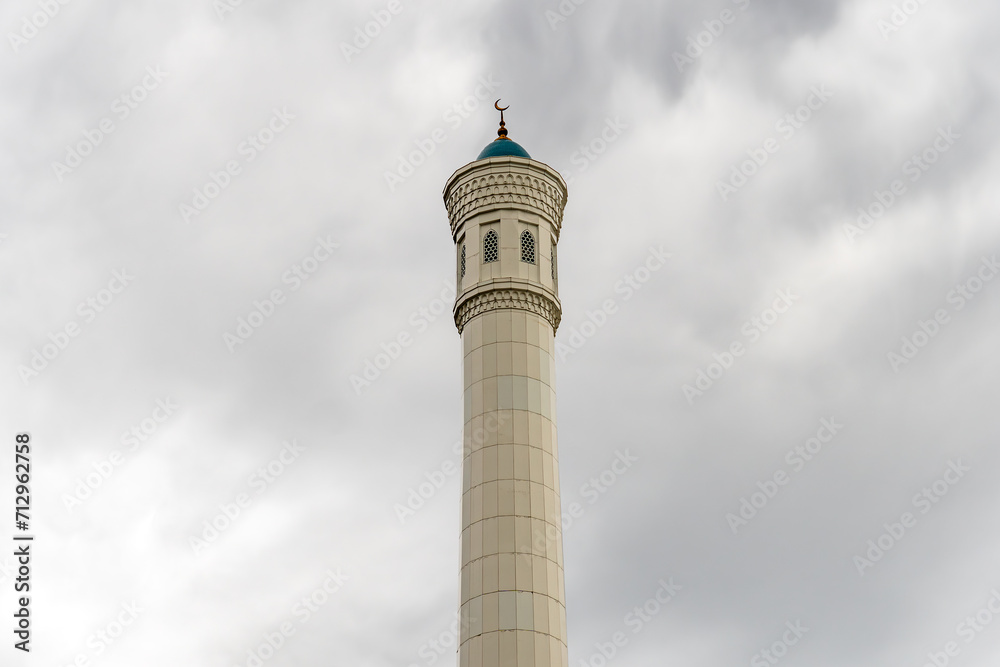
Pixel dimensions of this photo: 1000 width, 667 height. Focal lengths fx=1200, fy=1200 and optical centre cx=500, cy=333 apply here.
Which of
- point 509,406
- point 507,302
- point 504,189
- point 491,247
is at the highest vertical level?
point 504,189

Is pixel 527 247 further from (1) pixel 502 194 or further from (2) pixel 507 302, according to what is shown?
(2) pixel 507 302

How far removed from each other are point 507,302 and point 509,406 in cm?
331

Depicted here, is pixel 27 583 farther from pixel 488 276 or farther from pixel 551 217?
pixel 551 217

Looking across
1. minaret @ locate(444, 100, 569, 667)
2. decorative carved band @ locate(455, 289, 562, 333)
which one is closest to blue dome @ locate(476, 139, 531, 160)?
minaret @ locate(444, 100, 569, 667)

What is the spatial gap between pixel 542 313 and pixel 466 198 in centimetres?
452

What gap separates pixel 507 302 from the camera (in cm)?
3522

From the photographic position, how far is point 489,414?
3378 cm

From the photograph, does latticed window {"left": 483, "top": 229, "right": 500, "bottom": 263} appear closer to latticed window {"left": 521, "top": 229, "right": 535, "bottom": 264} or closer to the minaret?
the minaret

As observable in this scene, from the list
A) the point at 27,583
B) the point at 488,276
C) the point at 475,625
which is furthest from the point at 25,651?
the point at 488,276

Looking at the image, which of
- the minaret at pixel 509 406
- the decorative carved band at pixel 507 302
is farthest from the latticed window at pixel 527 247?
the decorative carved band at pixel 507 302

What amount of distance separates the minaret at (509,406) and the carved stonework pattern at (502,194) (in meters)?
0.03

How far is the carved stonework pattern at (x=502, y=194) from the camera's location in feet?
120

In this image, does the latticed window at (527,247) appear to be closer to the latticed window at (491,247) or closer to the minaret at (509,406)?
the minaret at (509,406)

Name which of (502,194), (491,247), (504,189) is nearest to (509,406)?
(491,247)
